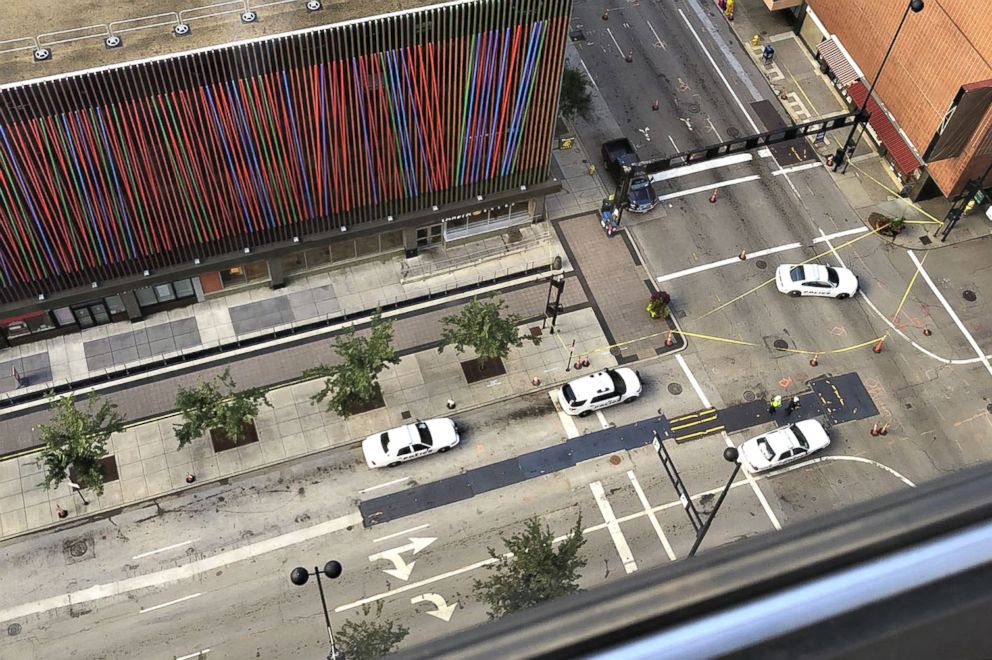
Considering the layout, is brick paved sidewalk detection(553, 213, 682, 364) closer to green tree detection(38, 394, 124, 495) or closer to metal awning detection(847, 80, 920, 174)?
metal awning detection(847, 80, 920, 174)

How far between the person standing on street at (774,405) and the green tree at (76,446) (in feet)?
113

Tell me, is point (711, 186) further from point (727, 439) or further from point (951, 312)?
point (727, 439)

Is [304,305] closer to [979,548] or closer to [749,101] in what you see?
[749,101]

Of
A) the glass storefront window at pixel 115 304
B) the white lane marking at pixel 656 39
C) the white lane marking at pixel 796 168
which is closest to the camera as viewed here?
the glass storefront window at pixel 115 304

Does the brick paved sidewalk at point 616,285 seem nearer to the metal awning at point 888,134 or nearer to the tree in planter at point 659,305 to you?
the tree in planter at point 659,305

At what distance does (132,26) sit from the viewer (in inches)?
1775

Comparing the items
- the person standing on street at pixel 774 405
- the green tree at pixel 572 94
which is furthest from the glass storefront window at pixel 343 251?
the person standing on street at pixel 774 405

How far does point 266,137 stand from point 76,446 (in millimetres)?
17359

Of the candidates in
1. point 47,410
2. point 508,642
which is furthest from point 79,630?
point 508,642

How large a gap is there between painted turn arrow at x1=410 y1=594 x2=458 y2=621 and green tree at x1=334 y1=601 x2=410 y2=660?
1504 millimetres

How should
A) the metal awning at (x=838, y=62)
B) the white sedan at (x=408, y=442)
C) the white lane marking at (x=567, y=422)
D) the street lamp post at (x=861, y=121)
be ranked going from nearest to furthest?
the white sedan at (x=408, y=442) < the white lane marking at (x=567, y=422) < the street lamp post at (x=861, y=121) < the metal awning at (x=838, y=62)

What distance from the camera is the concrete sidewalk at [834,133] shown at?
61.8 metres

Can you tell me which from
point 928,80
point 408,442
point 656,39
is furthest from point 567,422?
point 656,39

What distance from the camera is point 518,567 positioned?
43719 millimetres
